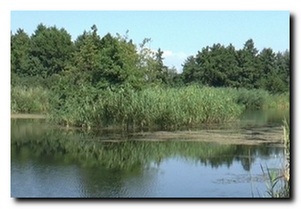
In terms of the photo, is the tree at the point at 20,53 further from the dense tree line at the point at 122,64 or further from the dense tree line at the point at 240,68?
the dense tree line at the point at 240,68

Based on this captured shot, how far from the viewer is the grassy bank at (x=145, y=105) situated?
13.1 ft

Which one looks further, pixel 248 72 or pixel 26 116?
pixel 248 72

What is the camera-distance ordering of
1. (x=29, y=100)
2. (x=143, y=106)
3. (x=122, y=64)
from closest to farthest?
(x=29, y=100) < (x=122, y=64) < (x=143, y=106)

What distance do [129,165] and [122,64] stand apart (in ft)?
2.06

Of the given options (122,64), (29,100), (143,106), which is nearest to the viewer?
(29,100)

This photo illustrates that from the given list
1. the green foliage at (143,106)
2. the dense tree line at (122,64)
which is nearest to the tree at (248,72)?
the dense tree line at (122,64)

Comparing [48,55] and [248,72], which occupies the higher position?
[48,55]

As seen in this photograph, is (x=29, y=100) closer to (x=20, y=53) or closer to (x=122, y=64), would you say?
(x=20, y=53)

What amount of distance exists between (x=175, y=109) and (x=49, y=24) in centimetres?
100

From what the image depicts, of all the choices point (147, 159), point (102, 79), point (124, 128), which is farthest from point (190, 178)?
point (102, 79)

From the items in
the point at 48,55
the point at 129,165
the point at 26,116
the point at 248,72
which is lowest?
the point at 129,165

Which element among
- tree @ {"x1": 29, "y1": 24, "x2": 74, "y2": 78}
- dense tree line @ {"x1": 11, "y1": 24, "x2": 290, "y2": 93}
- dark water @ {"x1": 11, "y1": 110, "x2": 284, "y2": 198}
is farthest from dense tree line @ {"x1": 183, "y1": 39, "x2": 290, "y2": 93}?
tree @ {"x1": 29, "y1": 24, "x2": 74, "y2": 78}

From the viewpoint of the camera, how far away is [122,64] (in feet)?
13.1

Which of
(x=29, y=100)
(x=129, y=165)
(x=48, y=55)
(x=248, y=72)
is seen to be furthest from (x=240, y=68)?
(x=29, y=100)
